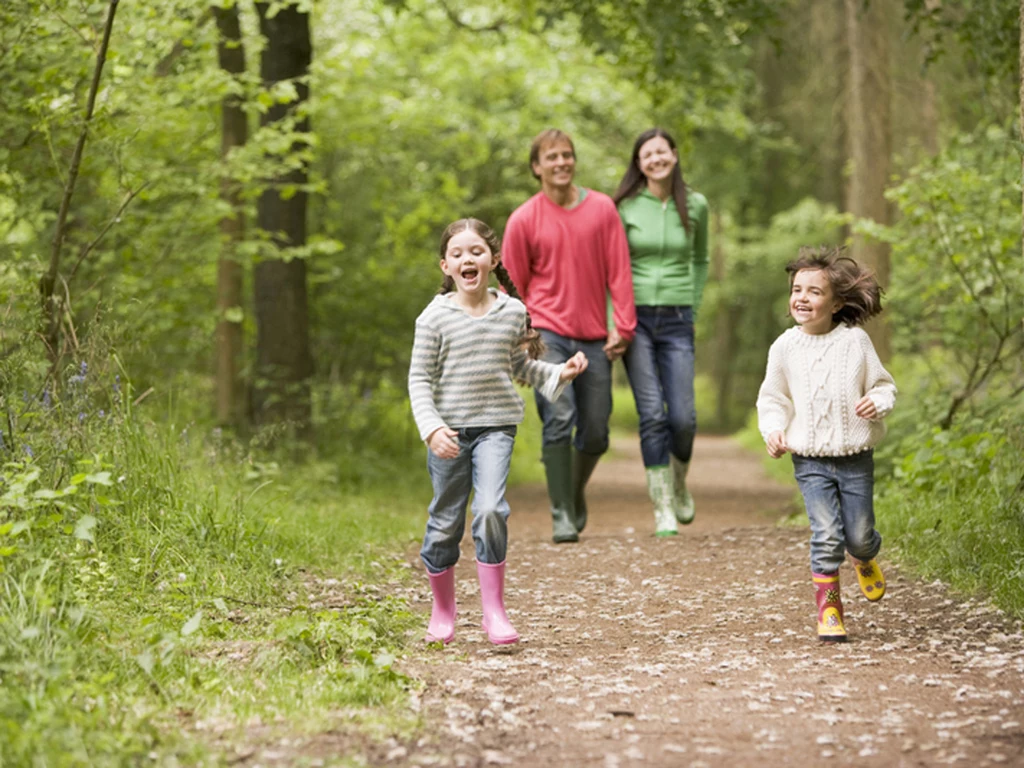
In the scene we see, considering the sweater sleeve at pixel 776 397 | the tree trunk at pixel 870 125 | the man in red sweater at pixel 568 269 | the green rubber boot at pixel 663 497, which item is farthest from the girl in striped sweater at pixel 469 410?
the tree trunk at pixel 870 125

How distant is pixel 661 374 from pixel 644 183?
3.87 ft

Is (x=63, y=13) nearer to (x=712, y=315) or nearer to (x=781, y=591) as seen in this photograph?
(x=781, y=591)

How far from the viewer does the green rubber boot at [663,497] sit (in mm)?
7691

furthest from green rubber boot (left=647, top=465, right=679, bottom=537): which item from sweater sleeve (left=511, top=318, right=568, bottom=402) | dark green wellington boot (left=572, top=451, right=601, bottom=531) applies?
sweater sleeve (left=511, top=318, right=568, bottom=402)

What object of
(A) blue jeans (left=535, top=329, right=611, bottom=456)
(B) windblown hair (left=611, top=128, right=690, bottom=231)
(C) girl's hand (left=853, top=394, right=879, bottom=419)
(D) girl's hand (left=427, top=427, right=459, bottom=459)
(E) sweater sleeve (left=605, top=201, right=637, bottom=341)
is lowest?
(A) blue jeans (left=535, top=329, right=611, bottom=456)

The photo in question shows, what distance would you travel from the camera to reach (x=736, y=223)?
104 feet

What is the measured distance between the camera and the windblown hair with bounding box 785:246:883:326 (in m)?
5.10

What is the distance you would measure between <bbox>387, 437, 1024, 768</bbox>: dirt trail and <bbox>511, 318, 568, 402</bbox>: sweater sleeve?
103cm

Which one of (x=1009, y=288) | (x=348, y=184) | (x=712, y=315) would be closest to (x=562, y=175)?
(x=1009, y=288)

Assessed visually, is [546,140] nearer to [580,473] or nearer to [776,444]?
[580,473]

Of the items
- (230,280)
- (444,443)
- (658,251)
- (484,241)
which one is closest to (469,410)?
(444,443)

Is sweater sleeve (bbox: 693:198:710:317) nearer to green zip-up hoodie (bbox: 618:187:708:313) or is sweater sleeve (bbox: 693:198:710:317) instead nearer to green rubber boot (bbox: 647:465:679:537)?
green zip-up hoodie (bbox: 618:187:708:313)

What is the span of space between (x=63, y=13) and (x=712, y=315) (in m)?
27.8

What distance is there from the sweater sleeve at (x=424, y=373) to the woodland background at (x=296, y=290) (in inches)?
32.9
